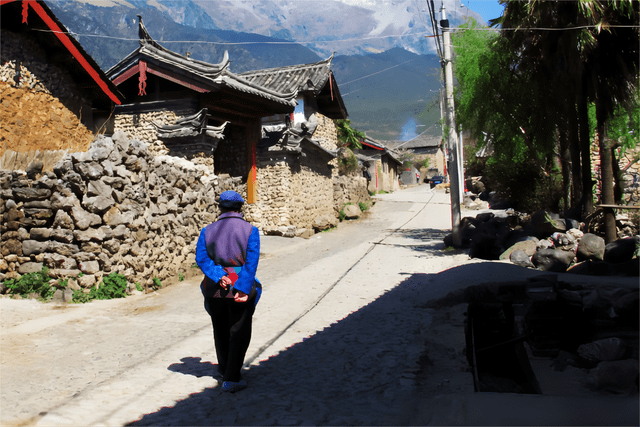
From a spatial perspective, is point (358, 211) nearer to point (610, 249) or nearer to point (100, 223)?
point (610, 249)

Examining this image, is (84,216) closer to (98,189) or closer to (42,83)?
(98,189)

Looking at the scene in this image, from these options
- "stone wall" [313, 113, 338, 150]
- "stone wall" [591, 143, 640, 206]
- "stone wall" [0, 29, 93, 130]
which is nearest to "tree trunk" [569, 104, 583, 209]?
"stone wall" [591, 143, 640, 206]

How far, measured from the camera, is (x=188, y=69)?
15109mm

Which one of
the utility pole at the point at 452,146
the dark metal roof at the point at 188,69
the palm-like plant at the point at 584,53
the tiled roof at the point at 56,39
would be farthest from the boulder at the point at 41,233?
the palm-like plant at the point at 584,53

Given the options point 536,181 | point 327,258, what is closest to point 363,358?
point 327,258

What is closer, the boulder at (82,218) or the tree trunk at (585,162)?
the boulder at (82,218)

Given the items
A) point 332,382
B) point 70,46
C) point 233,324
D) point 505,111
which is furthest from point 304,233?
point 233,324

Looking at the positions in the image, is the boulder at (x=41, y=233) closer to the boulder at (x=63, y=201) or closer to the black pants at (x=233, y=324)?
the boulder at (x=63, y=201)

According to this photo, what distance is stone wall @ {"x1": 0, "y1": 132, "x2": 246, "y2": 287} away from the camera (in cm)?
775

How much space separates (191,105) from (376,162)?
1007 inches

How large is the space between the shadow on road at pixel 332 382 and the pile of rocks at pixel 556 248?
156 inches

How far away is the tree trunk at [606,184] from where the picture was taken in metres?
10.3

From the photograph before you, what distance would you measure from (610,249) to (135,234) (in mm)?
9054

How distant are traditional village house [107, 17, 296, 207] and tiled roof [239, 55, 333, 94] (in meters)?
5.81
